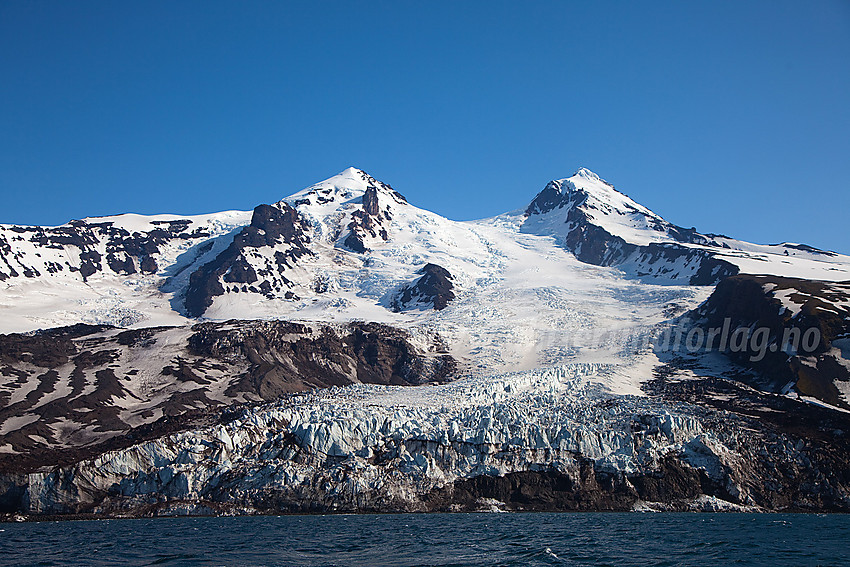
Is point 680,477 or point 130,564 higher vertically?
point 680,477

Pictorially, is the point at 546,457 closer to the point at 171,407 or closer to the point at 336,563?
the point at 336,563

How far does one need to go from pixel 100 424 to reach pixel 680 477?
4162 inches

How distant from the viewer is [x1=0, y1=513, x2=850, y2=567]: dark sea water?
184ft

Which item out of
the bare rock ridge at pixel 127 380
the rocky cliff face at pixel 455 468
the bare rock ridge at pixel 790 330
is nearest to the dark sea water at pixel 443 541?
the rocky cliff face at pixel 455 468

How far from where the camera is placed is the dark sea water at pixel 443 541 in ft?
184

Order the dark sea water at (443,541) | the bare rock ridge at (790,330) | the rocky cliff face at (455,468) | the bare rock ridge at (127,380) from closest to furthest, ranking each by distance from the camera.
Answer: the dark sea water at (443,541) < the rocky cliff face at (455,468) < the bare rock ridge at (127,380) < the bare rock ridge at (790,330)

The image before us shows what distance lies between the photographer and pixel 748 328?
17512cm

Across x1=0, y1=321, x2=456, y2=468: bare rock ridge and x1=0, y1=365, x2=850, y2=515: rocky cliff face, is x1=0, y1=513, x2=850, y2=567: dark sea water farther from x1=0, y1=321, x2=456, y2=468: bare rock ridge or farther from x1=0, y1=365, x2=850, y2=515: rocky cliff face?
x1=0, y1=321, x2=456, y2=468: bare rock ridge

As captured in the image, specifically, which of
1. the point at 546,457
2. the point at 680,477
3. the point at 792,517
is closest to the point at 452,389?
the point at 546,457

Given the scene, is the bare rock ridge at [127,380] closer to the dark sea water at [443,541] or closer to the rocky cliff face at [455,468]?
the rocky cliff face at [455,468]

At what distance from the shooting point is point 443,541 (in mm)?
67562

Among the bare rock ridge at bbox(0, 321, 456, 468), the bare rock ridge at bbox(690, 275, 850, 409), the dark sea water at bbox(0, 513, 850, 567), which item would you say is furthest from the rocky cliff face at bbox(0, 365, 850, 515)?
the bare rock ridge at bbox(690, 275, 850, 409)

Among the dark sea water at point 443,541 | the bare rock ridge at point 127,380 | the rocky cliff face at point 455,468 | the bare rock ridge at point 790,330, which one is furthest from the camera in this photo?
the bare rock ridge at point 790,330

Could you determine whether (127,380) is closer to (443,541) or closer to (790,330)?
(443,541)
